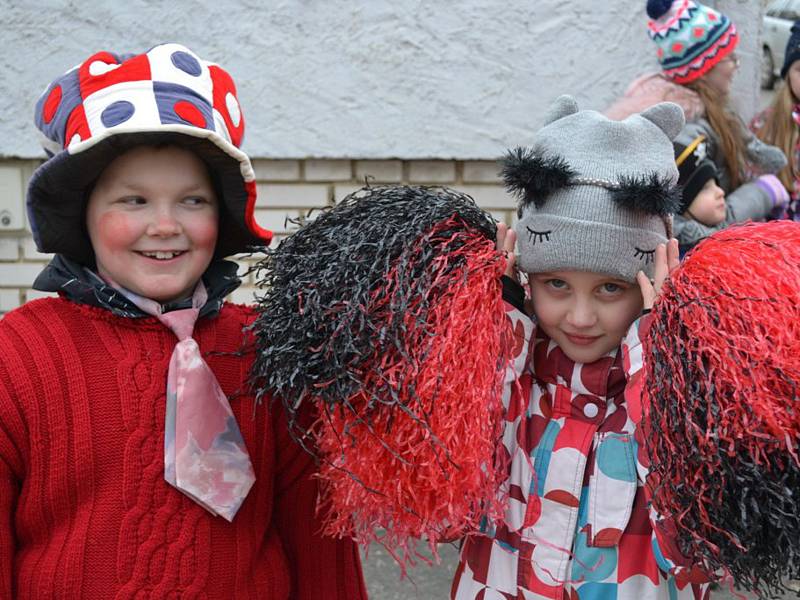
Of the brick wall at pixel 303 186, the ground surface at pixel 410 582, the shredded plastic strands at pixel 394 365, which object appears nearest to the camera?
the shredded plastic strands at pixel 394 365

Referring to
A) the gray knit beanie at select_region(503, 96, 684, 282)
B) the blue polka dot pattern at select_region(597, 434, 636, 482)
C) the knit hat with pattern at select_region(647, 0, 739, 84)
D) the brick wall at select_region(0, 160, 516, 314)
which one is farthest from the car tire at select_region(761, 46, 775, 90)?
the blue polka dot pattern at select_region(597, 434, 636, 482)

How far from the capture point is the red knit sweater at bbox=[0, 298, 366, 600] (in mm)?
1579

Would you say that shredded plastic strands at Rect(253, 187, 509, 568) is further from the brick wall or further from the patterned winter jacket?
the brick wall

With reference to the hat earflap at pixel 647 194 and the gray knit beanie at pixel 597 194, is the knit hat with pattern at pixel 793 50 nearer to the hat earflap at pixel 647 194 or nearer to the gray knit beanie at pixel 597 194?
the gray knit beanie at pixel 597 194

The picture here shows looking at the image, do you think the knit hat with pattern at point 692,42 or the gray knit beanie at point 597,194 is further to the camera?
the knit hat with pattern at point 692,42

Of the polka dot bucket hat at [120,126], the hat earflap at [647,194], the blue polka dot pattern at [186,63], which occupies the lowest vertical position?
the hat earflap at [647,194]

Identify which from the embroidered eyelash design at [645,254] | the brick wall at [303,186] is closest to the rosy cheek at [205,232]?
the embroidered eyelash design at [645,254]

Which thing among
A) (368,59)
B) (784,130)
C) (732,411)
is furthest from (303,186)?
(732,411)

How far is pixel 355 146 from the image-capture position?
4.09 metres

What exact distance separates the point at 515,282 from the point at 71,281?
88cm

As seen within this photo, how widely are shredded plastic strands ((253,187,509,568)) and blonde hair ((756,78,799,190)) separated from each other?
271 centimetres

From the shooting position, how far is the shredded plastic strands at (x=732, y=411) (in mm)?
1292

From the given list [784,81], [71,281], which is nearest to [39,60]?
[71,281]

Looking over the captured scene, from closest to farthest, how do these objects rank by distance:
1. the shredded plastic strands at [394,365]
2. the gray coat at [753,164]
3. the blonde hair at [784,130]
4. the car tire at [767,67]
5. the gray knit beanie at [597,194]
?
the shredded plastic strands at [394,365]
the gray knit beanie at [597,194]
the gray coat at [753,164]
the blonde hair at [784,130]
the car tire at [767,67]
